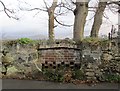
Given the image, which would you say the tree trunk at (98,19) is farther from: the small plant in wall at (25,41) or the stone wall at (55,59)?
the small plant in wall at (25,41)

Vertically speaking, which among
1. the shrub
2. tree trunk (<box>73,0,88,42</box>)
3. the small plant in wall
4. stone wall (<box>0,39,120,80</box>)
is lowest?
the shrub

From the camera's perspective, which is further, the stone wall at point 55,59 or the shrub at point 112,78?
the stone wall at point 55,59

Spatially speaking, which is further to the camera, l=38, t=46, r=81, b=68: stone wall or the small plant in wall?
the small plant in wall

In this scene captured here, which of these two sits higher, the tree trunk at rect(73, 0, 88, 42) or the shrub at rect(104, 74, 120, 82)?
the tree trunk at rect(73, 0, 88, 42)

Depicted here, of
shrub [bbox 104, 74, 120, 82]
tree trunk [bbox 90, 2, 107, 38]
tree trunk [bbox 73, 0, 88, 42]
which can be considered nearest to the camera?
shrub [bbox 104, 74, 120, 82]

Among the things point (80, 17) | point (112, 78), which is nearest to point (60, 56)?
point (112, 78)

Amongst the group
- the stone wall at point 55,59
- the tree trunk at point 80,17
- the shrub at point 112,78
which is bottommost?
the shrub at point 112,78

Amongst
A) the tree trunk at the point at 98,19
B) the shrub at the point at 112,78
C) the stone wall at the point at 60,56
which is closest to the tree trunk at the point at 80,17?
the tree trunk at the point at 98,19

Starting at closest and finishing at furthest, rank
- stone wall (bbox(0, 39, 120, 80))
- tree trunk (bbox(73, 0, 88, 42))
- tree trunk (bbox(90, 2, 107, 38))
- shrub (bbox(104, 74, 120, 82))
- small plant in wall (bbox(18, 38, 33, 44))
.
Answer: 1. shrub (bbox(104, 74, 120, 82))
2. stone wall (bbox(0, 39, 120, 80))
3. small plant in wall (bbox(18, 38, 33, 44))
4. tree trunk (bbox(73, 0, 88, 42))
5. tree trunk (bbox(90, 2, 107, 38))

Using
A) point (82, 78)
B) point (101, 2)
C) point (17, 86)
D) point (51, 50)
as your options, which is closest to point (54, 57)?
point (51, 50)

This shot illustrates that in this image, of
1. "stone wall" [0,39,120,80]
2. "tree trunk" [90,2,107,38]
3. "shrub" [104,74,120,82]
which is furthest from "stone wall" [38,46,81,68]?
"tree trunk" [90,2,107,38]

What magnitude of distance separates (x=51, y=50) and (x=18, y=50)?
113 centimetres

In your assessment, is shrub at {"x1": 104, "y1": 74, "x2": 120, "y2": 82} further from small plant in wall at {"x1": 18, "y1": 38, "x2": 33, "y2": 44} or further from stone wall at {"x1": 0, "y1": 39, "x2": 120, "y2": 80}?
small plant in wall at {"x1": 18, "y1": 38, "x2": 33, "y2": 44}

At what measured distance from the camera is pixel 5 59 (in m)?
8.34
